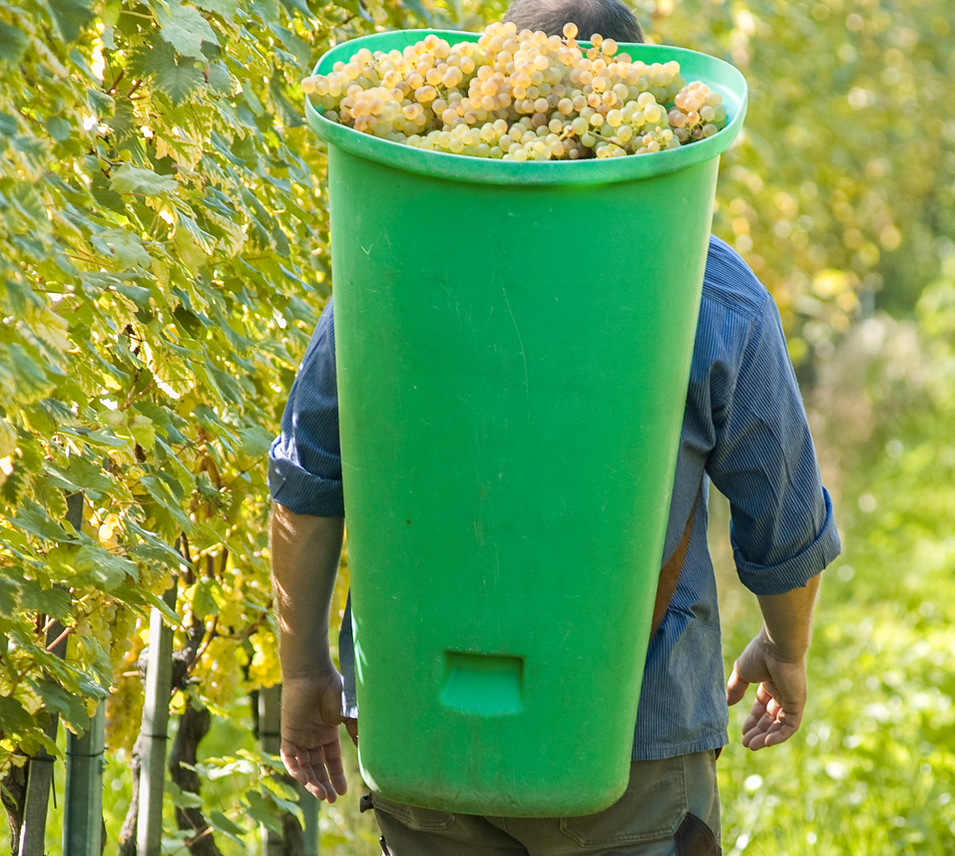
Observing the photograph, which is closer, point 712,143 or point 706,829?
point 712,143

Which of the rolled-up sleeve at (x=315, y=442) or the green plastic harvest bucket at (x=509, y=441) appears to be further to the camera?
the rolled-up sleeve at (x=315, y=442)

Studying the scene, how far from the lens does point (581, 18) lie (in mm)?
1729

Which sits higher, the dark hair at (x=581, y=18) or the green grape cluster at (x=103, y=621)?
the dark hair at (x=581, y=18)

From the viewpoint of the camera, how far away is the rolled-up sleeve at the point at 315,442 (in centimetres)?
168

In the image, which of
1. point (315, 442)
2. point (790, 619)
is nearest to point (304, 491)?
point (315, 442)

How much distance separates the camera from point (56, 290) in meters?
1.51

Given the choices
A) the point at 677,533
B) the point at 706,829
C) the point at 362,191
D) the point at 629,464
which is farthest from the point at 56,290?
the point at 706,829

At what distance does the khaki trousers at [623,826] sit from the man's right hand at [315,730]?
17cm

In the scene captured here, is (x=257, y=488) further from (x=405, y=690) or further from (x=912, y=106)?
(x=912, y=106)

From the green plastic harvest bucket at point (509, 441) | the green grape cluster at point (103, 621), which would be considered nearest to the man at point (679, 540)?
the green plastic harvest bucket at point (509, 441)

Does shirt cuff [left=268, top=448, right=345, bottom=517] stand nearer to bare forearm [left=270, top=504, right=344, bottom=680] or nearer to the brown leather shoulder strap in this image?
bare forearm [left=270, top=504, right=344, bottom=680]

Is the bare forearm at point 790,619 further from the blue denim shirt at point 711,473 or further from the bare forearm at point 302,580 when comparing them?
the bare forearm at point 302,580

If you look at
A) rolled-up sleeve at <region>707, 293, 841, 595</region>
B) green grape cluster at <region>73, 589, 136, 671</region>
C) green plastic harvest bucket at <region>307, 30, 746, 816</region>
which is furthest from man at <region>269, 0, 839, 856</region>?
green grape cluster at <region>73, 589, 136, 671</region>

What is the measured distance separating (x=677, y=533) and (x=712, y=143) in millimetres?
528
